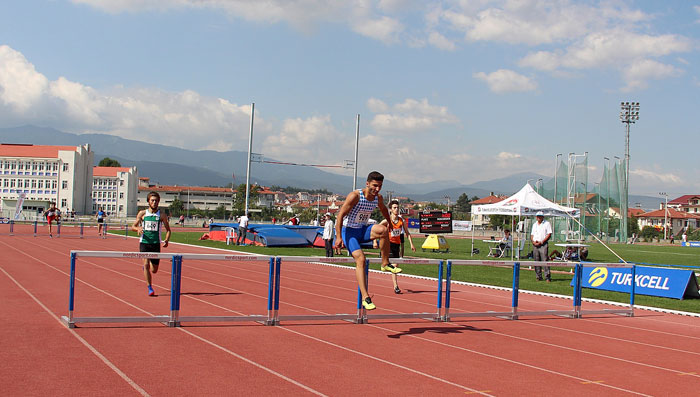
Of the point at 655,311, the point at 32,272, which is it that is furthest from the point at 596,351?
the point at 32,272

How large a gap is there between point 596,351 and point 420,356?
98.0 inches

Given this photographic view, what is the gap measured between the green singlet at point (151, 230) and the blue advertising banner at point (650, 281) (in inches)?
388

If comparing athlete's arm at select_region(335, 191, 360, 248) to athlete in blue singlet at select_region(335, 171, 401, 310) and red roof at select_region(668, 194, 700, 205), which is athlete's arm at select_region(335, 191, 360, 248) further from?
red roof at select_region(668, 194, 700, 205)

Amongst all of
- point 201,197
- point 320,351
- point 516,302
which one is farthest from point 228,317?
point 201,197

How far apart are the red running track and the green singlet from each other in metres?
1.01

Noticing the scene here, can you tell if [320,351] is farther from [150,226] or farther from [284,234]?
[284,234]

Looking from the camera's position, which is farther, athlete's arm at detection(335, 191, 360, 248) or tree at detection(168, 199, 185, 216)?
tree at detection(168, 199, 185, 216)

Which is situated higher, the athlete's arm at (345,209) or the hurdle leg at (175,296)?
the athlete's arm at (345,209)

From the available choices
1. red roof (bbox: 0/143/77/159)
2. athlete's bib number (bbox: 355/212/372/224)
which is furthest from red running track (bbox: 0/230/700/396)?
red roof (bbox: 0/143/77/159)

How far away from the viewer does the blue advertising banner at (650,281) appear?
1427 centimetres

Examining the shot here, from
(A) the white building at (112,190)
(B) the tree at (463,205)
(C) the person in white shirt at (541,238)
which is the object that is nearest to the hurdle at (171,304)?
(C) the person in white shirt at (541,238)

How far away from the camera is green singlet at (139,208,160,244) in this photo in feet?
34.4

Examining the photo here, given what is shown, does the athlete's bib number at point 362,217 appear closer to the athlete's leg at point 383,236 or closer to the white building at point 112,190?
the athlete's leg at point 383,236

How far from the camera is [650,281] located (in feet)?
48.9
